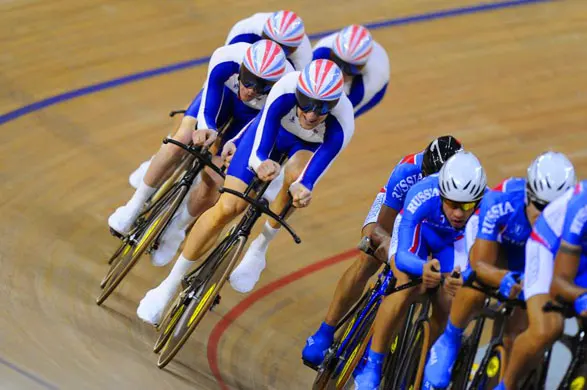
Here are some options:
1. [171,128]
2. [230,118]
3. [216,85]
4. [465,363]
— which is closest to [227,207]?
[216,85]

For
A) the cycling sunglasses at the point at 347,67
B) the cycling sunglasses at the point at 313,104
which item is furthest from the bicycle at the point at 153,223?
the cycling sunglasses at the point at 347,67

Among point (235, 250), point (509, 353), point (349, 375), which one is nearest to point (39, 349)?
point (235, 250)

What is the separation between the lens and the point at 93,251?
7035 mm

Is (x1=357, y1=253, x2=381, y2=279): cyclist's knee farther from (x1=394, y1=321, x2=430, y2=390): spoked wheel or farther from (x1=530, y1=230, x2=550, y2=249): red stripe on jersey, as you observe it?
(x1=530, y1=230, x2=550, y2=249): red stripe on jersey

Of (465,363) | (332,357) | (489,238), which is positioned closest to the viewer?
(489,238)

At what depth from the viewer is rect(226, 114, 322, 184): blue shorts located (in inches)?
229

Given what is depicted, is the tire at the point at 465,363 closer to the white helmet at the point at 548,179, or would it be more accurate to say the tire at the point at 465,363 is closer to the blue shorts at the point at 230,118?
the white helmet at the point at 548,179

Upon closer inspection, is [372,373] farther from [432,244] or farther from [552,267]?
[552,267]

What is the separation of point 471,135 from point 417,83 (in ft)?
2.77

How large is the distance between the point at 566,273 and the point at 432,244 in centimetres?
100

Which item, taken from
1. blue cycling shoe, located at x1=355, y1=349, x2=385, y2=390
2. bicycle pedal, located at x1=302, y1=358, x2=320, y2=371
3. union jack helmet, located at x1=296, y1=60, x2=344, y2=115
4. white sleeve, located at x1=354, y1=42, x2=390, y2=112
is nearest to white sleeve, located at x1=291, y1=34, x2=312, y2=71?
white sleeve, located at x1=354, y1=42, x2=390, y2=112

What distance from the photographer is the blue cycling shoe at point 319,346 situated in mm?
5902

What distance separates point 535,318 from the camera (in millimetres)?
4305

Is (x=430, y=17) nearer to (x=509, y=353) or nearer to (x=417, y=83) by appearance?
(x=417, y=83)
